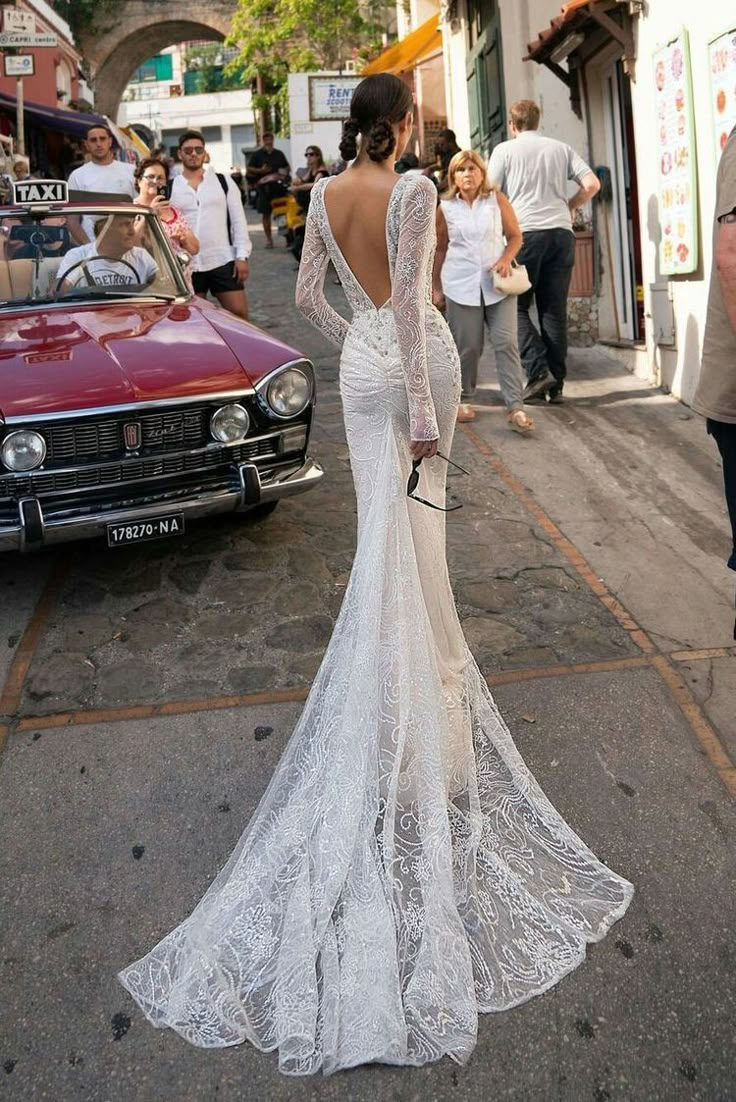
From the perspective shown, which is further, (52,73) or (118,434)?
(52,73)

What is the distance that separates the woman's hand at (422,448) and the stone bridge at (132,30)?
123 feet

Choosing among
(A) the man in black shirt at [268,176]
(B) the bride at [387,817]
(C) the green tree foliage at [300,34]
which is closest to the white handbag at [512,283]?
(B) the bride at [387,817]

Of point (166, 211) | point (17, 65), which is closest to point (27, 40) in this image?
point (17, 65)

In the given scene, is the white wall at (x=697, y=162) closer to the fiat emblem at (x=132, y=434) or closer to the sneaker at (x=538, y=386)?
the sneaker at (x=538, y=386)

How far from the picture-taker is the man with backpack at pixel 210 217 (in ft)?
26.1

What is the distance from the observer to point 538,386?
25.9ft

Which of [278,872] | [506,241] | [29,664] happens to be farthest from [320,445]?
[278,872]

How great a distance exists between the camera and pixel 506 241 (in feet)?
23.0

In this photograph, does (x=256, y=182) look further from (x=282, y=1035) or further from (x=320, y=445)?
(x=282, y=1035)

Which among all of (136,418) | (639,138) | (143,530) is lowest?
(143,530)

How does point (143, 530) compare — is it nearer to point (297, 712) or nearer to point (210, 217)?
point (297, 712)

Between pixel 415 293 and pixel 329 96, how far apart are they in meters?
22.0

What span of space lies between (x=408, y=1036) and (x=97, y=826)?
1.29 meters

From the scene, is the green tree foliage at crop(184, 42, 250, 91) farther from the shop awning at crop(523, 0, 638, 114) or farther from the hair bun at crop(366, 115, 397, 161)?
the hair bun at crop(366, 115, 397, 161)
